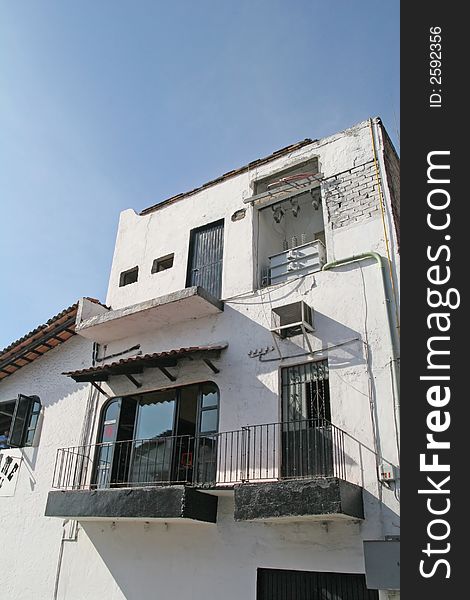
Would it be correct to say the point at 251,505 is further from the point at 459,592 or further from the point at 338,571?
the point at 459,592

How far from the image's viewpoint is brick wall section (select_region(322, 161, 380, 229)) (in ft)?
32.7

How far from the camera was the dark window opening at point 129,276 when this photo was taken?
13.7 metres

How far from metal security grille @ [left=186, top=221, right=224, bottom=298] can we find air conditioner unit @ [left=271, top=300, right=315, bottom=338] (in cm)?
215

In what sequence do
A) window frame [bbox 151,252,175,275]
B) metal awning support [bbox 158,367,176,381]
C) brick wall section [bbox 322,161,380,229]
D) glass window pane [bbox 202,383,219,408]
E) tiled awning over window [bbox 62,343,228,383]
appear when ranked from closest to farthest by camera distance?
brick wall section [bbox 322,161,380,229] < tiled awning over window [bbox 62,343,228,383] < glass window pane [bbox 202,383,219,408] < metal awning support [bbox 158,367,176,381] < window frame [bbox 151,252,175,275]

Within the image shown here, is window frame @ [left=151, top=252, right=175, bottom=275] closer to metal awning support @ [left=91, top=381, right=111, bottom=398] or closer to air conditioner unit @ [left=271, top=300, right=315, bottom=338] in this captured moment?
metal awning support @ [left=91, top=381, right=111, bottom=398]

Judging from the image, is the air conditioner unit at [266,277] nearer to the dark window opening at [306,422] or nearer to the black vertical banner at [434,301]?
the dark window opening at [306,422]

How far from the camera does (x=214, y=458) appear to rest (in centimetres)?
971

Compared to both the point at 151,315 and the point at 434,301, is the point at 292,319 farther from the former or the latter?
the point at 434,301

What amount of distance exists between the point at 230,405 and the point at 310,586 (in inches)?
132

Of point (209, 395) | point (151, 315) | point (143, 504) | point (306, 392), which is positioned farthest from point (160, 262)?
point (143, 504)

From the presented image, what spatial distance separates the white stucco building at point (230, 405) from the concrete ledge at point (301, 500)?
21mm

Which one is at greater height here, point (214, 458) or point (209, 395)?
point (209, 395)

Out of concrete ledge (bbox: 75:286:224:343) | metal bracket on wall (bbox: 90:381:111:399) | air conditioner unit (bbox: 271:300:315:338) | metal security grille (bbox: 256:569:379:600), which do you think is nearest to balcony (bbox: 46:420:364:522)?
metal security grille (bbox: 256:569:379:600)

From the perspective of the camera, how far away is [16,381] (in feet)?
46.5
